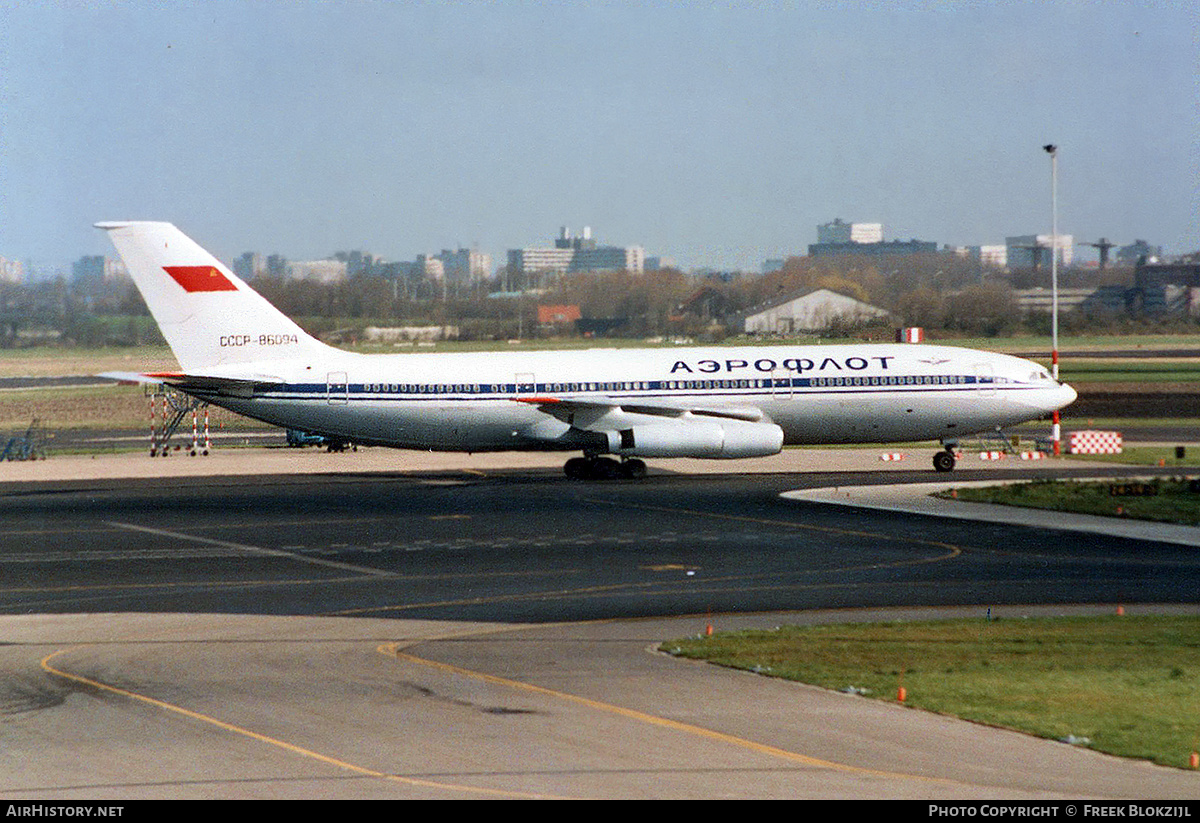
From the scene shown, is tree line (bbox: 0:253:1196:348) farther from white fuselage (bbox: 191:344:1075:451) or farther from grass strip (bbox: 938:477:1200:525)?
grass strip (bbox: 938:477:1200:525)

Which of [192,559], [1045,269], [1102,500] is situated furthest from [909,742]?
[1045,269]

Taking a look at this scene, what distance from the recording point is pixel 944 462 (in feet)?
171

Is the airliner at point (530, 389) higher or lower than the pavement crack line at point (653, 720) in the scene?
higher

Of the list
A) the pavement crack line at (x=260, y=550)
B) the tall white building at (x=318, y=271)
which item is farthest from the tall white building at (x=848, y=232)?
the pavement crack line at (x=260, y=550)

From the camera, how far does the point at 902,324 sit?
235 feet

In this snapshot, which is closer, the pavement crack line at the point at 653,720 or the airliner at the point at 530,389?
the pavement crack line at the point at 653,720

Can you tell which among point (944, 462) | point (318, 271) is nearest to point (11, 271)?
point (318, 271)

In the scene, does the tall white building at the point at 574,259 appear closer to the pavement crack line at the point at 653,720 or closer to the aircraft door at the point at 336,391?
the aircraft door at the point at 336,391

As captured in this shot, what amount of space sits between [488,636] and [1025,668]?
8504 millimetres

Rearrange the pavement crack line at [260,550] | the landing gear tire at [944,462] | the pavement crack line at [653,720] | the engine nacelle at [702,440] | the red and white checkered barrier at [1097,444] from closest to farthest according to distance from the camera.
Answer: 1. the pavement crack line at [653,720]
2. the pavement crack line at [260,550]
3. the engine nacelle at [702,440]
4. the landing gear tire at [944,462]
5. the red and white checkered barrier at [1097,444]

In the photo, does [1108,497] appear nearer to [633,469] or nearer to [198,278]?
[633,469]

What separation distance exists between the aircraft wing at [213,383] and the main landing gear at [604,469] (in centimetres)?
1041

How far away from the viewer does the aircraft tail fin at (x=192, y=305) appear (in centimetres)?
5050

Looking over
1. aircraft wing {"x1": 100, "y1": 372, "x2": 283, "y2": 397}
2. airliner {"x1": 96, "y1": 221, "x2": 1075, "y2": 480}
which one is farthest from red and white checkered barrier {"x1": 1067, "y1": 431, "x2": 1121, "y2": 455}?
aircraft wing {"x1": 100, "y1": 372, "x2": 283, "y2": 397}
